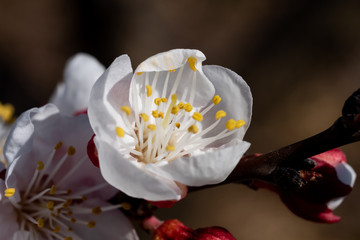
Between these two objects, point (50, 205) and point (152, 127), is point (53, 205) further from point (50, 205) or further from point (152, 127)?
point (152, 127)

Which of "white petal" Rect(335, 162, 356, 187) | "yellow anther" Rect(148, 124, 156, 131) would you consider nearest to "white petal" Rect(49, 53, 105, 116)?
"yellow anther" Rect(148, 124, 156, 131)

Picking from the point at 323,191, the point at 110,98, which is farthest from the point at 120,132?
the point at 323,191

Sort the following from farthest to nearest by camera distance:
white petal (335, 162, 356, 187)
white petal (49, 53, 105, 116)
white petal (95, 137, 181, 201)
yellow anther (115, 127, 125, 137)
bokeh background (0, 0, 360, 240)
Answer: bokeh background (0, 0, 360, 240)
white petal (49, 53, 105, 116)
white petal (335, 162, 356, 187)
yellow anther (115, 127, 125, 137)
white petal (95, 137, 181, 201)

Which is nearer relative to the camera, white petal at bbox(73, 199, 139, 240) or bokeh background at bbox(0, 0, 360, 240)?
white petal at bbox(73, 199, 139, 240)

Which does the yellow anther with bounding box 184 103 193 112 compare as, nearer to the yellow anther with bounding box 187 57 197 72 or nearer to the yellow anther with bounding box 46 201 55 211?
the yellow anther with bounding box 187 57 197 72

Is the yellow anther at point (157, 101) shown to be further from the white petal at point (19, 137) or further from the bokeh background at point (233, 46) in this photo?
the bokeh background at point (233, 46)

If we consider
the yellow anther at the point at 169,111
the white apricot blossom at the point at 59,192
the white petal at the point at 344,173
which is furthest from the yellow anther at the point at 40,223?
the white petal at the point at 344,173
